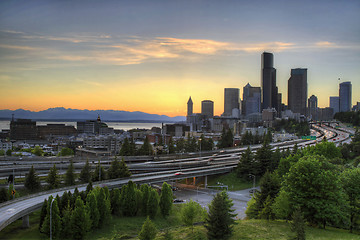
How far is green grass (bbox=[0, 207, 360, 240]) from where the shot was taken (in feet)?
88.7

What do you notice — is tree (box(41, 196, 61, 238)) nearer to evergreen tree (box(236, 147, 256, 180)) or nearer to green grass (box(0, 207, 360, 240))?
green grass (box(0, 207, 360, 240))

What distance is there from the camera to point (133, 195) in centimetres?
3938

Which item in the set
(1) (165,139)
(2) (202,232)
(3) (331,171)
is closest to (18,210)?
(2) (202,232)

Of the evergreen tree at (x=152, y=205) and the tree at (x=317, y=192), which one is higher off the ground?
the tree at (x=317, y=192)

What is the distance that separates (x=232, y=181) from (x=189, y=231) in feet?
110

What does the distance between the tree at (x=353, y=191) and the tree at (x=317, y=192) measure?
1.76 m

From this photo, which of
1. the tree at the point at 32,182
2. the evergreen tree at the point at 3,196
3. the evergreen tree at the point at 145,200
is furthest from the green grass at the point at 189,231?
the tree at the point at 32,182

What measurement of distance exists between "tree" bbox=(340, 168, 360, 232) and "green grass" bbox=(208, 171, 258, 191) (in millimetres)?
28672

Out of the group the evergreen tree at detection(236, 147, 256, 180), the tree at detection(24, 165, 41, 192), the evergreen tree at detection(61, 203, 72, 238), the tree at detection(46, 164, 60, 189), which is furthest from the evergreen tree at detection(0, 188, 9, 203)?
the evergreen tree at detection(236, 147, 256, 180)

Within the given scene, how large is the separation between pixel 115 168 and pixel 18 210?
21703mm

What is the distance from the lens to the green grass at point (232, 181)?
6028 cm

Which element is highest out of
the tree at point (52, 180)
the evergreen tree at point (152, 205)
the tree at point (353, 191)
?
the tree at point (353, 191)

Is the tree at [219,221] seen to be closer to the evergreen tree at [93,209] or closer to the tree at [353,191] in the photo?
the tree at [353,191]

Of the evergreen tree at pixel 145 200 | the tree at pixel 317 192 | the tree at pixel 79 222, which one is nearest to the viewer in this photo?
the tree at pixel 317 192
